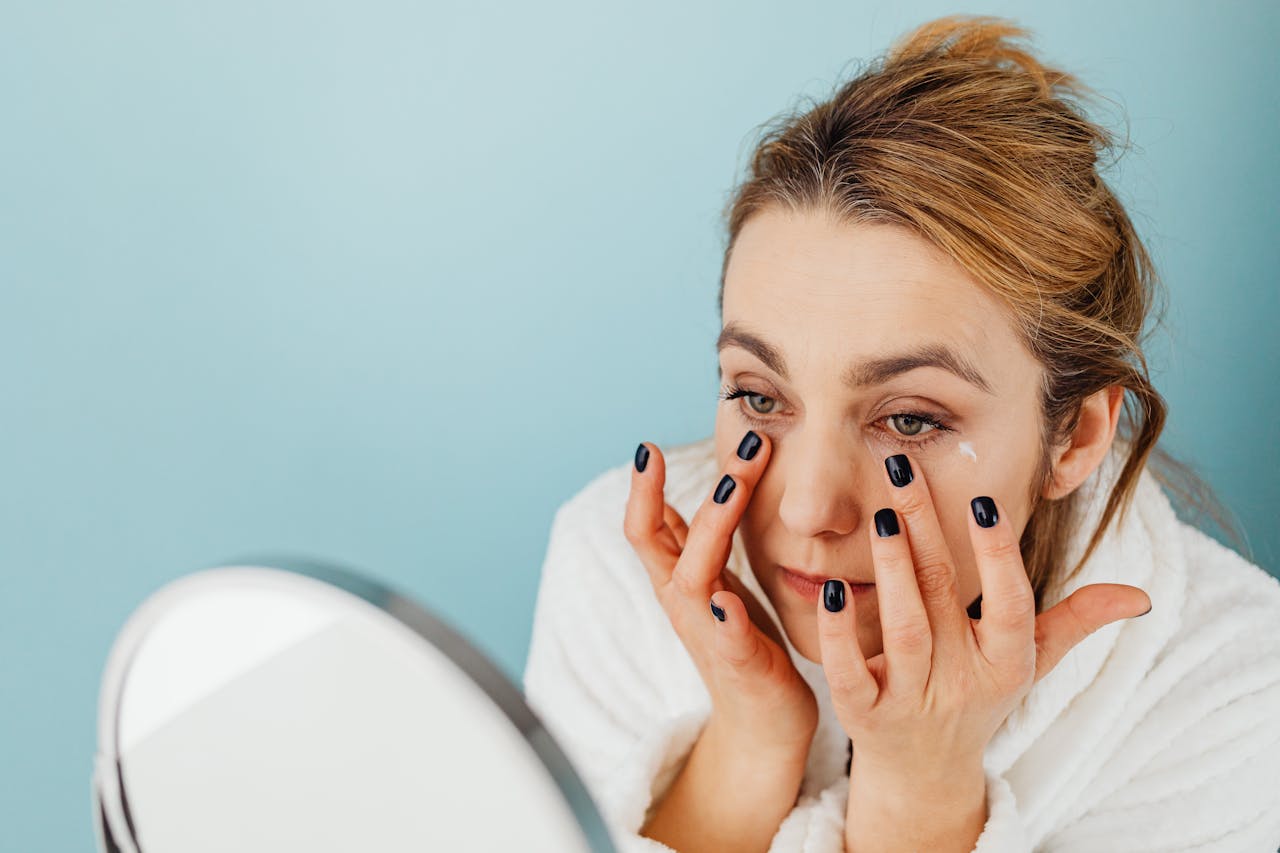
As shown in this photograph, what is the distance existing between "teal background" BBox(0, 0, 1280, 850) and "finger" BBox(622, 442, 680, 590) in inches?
18.9

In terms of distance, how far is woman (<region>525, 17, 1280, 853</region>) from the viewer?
78 centimetres

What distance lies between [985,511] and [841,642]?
5.1 inches

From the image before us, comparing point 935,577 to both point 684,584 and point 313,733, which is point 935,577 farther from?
point 313,733

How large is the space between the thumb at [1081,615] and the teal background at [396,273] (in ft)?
1.80

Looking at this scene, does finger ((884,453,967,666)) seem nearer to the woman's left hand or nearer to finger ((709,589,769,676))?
the woman's left hand

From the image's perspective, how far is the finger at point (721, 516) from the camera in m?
0.84

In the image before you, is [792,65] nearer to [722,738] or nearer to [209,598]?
[722,738]

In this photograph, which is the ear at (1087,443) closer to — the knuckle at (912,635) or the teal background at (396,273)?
the knuckle at (912,635)

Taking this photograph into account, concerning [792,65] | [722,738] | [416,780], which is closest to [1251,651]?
[722,738]

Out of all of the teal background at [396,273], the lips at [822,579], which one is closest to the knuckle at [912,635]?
the lips at [822,579]

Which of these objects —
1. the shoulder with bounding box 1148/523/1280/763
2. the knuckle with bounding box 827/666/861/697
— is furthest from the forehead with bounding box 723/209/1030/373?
the shoulder with bounding box 1148/523/1280/763

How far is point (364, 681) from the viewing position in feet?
1.05

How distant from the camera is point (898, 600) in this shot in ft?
2.45

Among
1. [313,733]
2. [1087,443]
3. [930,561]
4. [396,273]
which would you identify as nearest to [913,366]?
[930,561]
